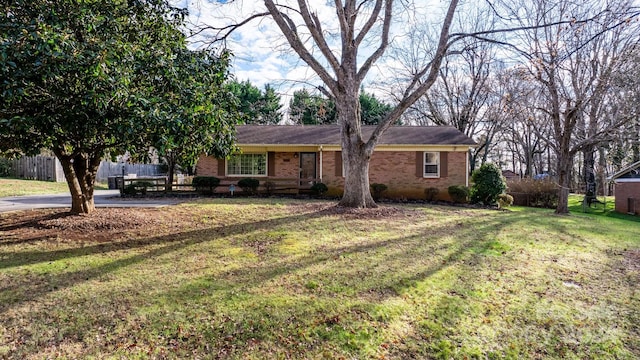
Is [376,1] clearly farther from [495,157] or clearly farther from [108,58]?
[495,157]

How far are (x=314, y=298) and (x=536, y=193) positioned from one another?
61.2 ft

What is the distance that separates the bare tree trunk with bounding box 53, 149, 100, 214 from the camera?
27.1ft

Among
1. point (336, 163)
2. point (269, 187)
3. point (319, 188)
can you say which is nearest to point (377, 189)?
point (336, 163)

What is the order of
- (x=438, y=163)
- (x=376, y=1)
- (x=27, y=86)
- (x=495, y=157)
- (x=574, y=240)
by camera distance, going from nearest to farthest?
(x=27, y=86) → (x=574, y=240) → (x=376, y=1) → (x=438, y=163) → (x=495, y=157)

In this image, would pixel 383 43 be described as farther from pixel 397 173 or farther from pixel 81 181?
pixel 81 181

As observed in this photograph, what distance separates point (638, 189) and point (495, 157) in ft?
105

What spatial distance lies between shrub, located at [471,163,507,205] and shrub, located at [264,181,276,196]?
9766 mm

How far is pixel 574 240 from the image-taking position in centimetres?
826

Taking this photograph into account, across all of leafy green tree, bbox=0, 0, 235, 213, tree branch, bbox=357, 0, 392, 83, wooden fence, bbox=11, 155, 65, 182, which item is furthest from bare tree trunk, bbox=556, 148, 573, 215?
wooden fence, bbox=11, 155, 65, 182

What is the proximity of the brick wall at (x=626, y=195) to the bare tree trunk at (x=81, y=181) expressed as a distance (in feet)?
80.0

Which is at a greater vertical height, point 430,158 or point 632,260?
point 430,158

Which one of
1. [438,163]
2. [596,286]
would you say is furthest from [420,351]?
[438,163]

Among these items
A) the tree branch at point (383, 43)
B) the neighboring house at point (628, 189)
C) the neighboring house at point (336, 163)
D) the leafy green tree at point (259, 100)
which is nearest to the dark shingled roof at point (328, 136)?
the neighboring house at point (336, 163)

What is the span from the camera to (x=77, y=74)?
5.14 meters
